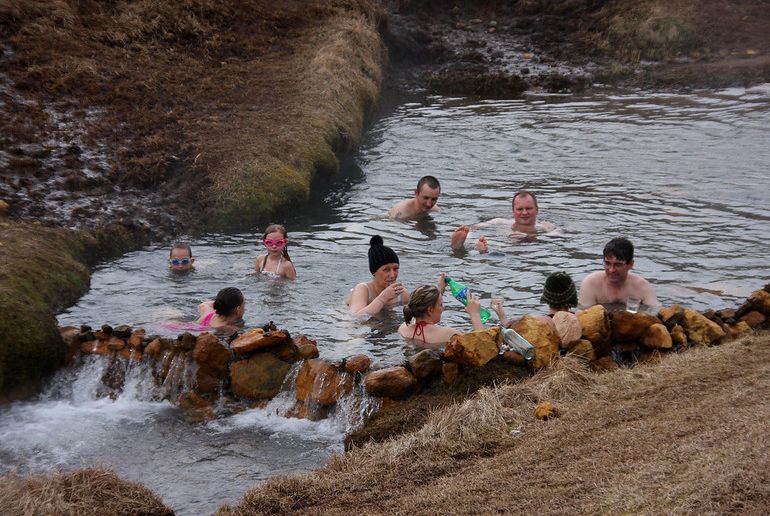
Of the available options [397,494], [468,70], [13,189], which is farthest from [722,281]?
[468,70]

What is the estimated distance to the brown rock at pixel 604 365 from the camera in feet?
26.1

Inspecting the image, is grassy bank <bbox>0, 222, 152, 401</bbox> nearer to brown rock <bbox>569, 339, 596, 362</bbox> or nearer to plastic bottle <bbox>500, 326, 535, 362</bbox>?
plastic bottle <bbox>500, 326, 535, 362</bbox>

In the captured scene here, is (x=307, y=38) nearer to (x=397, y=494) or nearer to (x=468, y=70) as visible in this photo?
(x=468, y=70)

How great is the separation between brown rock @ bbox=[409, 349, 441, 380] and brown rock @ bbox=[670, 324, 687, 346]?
215 centimetres

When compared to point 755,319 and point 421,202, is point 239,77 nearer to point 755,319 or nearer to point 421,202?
point 421,202

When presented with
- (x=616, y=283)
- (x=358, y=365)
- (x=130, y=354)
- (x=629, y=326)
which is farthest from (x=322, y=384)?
(x=616, y=283)

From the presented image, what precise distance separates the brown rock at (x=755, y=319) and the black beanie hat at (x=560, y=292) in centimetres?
155

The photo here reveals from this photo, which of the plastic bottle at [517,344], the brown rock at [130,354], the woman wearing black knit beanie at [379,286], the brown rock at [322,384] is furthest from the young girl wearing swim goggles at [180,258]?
the plastic bottle at [517,344]

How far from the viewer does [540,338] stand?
26.0 feet

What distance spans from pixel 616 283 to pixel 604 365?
1.86m

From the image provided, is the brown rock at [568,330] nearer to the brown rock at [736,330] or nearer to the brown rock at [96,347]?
the brown rock at [736,330]

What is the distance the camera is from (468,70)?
25016 millimetres

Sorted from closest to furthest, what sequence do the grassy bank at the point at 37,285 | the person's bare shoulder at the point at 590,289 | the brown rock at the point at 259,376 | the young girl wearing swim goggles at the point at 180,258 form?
1. the brown rock at the point at 259,376
2. the grassy bank at the point at 37,285
3. the person's bare shoulder at the point at 590,289
4. the young girl wearing swim goggles at the point at 180,258

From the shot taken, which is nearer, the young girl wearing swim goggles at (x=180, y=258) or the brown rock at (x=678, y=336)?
the brown rock at (x=678, y=336)
